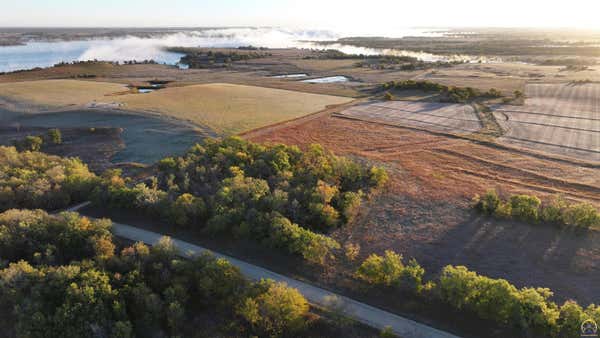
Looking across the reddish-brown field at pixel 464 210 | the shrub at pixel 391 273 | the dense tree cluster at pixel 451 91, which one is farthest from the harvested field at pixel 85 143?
the dense tree cluster at pixel 451 91

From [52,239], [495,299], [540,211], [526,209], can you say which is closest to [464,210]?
[526,209]

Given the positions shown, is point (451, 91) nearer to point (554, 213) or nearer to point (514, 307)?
point (554, 213)

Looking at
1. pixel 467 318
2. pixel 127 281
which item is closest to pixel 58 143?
pixel 127 281

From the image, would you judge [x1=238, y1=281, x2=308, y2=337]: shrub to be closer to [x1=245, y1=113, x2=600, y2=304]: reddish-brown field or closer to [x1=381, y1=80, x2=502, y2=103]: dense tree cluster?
[x1=245, y1=113, x2=600, y2=304]: reddish-brown field

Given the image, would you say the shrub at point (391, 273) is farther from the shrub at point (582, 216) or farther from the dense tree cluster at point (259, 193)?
the shrub at point (582, 216)

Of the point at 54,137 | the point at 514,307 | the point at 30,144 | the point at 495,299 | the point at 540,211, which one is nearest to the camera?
the point at 514,307

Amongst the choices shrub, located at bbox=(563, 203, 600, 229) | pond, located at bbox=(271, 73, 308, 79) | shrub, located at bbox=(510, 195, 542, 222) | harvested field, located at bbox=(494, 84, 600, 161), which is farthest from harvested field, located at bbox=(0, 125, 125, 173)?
pond, located at bbox=(271, 73, 308, 79)

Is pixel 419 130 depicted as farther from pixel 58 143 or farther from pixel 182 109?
pixel 58 143
